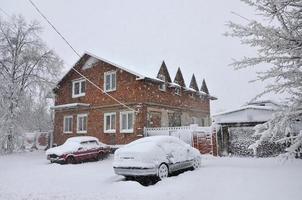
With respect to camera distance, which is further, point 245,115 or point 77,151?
point 77,151

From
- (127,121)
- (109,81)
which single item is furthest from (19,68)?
(127,121)

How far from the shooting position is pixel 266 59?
5812 mm

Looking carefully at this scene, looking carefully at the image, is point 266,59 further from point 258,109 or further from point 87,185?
point 258,109

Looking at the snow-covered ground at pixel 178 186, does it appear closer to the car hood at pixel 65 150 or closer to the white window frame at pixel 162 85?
the car hood at pixel 65 150

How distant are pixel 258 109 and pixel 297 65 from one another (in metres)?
12.2

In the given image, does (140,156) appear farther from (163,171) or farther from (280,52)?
(280,52)

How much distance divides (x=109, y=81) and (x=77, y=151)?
8083mm

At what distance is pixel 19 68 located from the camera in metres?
26.4

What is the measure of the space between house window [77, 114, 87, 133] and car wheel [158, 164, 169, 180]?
52.4 feet

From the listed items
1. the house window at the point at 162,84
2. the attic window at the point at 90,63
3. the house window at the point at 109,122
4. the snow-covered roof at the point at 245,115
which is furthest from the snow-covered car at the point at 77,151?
the attic window at the point at 90,63

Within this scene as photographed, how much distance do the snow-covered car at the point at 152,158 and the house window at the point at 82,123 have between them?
49.2ft

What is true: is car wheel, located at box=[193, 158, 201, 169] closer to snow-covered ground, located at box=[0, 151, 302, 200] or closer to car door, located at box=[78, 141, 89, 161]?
snow-covered ground, located at box=[0, 151, 302, 200]

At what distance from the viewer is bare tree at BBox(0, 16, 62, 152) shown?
24.7 meters

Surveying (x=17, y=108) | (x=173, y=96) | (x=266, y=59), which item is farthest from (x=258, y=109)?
(x=17, y=108)
